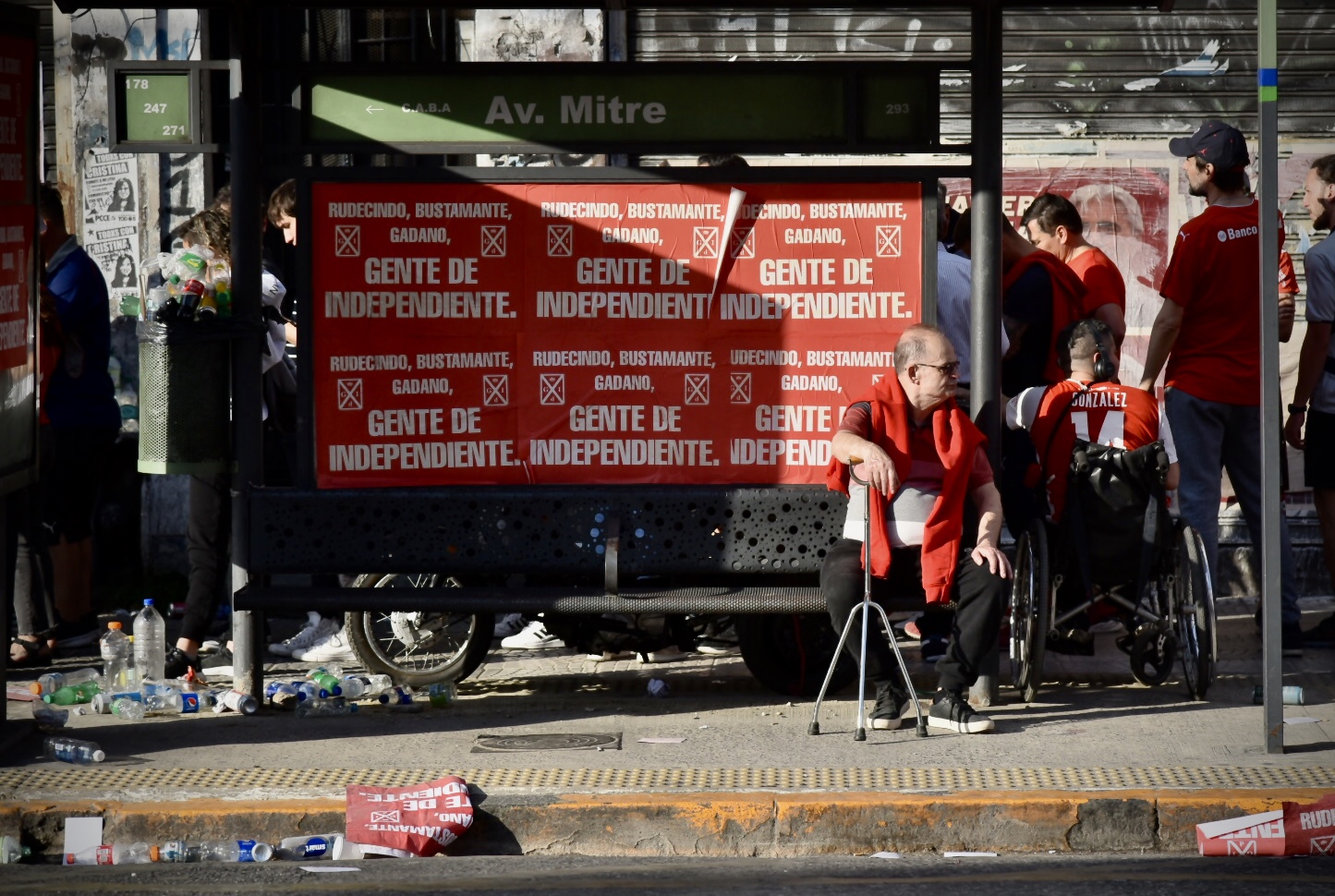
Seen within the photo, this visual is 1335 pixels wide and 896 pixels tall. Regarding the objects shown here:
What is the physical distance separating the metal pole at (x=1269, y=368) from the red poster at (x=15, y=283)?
439cm

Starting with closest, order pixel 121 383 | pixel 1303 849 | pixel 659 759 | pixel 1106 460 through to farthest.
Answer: pixel 1303 849 → pixel 659 759 → pixel 1106 460 → pixel 121 383

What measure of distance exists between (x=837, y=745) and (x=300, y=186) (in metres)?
3.00

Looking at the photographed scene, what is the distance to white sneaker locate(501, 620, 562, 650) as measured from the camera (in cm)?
849

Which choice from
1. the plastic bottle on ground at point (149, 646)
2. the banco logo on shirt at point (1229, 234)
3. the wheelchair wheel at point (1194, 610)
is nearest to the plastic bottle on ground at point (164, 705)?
the plastic bottle on ground at point (149, 646)

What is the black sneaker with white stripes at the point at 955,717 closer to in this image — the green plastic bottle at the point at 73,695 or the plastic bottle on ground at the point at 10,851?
the plastic bottle on ground at the point at 10,851

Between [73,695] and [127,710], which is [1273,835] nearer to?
[127,710]

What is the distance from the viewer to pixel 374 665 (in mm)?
7520

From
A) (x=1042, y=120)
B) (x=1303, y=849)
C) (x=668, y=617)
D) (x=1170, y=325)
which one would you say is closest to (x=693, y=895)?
(x=1303, y=849)

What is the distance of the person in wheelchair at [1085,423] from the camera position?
6.80 meters

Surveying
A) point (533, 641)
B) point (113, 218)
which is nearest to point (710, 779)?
point (533, 641)

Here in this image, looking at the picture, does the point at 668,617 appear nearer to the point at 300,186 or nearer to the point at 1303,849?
the point at 300,186

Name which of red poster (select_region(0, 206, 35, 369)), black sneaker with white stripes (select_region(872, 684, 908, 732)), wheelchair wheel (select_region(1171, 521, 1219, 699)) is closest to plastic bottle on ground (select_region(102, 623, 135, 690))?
red poster (select_region(0, 206, 35, 369))

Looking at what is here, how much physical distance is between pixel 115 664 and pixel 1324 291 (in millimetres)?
5637

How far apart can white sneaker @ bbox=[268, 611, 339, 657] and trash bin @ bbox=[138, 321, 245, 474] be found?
1.54m
